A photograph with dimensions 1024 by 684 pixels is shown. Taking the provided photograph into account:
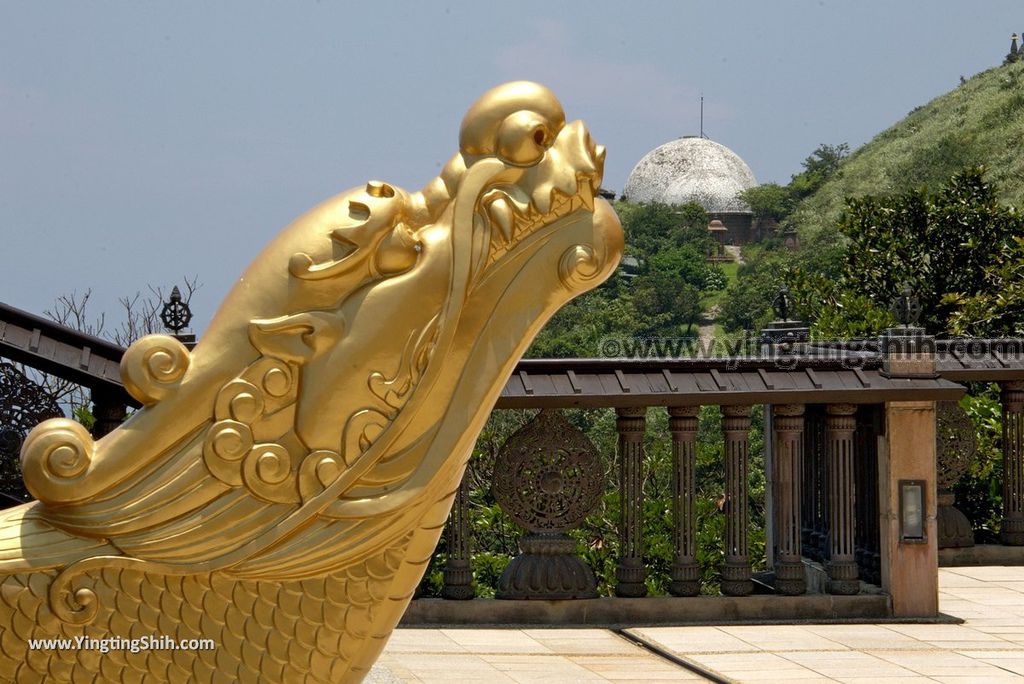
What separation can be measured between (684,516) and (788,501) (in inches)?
19.3

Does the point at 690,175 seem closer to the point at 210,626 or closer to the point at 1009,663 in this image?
the point at 1009,663

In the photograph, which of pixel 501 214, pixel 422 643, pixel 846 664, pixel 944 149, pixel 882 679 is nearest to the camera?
pixel 501 214

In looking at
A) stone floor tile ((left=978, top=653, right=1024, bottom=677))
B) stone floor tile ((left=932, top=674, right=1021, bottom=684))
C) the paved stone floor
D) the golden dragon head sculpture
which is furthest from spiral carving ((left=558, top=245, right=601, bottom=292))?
stone floor tile ((left=978, top=653, right=1024, bottom=677))

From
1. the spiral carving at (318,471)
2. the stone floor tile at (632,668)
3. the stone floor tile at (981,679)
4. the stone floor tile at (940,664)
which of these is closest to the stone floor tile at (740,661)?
the stone floor tile at (632,668)

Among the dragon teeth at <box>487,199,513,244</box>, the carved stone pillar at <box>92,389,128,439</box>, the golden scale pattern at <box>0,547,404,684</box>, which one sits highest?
the dragon teeth at <box>487,199,513,244</box>

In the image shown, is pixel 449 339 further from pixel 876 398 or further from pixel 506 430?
pixel 506 430

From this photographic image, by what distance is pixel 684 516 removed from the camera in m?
6.08

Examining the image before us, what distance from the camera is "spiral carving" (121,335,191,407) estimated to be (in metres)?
1.75

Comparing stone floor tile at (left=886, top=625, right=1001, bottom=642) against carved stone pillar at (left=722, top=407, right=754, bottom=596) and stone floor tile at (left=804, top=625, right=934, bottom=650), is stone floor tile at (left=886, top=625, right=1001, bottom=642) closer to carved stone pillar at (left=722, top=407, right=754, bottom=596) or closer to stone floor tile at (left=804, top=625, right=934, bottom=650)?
stone floor tile at (left=804, top=625, right=934, bottom=650)

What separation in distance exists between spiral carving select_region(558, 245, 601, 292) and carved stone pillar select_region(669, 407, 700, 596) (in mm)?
4208

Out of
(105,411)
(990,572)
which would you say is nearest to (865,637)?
(990,572)

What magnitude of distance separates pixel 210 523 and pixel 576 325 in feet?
80.9

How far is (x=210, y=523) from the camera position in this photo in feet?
→ 5.84

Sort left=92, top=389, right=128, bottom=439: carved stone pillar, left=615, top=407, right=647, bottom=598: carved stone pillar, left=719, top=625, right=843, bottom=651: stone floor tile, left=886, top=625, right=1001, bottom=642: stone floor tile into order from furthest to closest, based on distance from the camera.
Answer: left=615, top=407, right=647, bottom=598: carved stone pillar, left=886, top=625, right=1001, bottom=642: stone floor tile, left=719, top=625, right=843, bottom=651: stone floor tile, left=92, top=389, right=128, bottom=439: carved stone pillar
